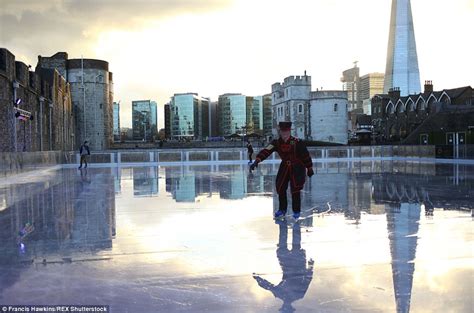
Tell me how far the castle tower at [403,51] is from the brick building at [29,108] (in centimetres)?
9276

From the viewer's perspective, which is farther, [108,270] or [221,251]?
[221,251]

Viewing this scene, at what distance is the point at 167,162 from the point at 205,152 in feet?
8.63

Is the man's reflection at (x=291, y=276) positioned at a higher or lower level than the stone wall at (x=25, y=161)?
lower

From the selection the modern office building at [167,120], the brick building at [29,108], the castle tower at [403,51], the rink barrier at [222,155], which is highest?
the castle tower at [403,51]

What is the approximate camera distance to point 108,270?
A: 4.32m

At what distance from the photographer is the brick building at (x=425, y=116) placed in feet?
122

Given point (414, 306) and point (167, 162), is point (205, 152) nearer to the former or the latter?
point (167, 162)

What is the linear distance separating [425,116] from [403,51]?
61.3 m

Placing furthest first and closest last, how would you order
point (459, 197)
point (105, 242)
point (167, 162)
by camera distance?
point (167, 162), point (459, 197), point (105, 242)

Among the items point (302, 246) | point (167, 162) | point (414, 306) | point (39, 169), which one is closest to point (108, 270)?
point (302, 246)

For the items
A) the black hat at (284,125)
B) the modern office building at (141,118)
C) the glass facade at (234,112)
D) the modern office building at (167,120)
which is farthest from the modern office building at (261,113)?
the black hat at (284,125)

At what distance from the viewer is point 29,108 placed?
82.0 feet

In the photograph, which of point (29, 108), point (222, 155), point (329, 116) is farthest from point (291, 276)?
point (329, 116)

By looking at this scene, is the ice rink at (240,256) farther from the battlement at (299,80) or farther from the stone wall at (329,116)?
the battlement at (299,80)
